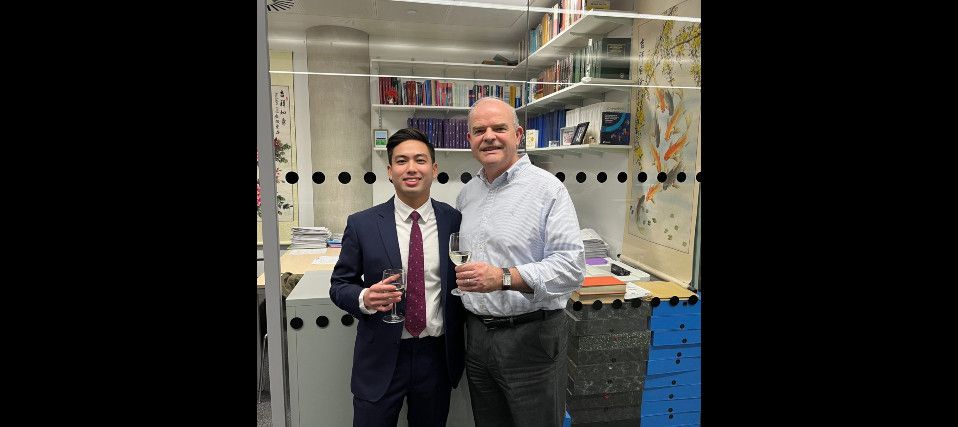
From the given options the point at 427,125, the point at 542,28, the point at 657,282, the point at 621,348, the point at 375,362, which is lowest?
the point at 621,348

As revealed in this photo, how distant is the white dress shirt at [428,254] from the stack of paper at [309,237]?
1.06 ft

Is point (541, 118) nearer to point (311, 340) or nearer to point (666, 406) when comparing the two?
point (311, 340)

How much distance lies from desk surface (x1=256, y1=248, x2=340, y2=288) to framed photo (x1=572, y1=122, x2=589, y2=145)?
0.98 metres

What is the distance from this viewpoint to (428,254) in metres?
1.53

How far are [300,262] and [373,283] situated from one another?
36 cm

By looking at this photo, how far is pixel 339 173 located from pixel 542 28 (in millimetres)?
915

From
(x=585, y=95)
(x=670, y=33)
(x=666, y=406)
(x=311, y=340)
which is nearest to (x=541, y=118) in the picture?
(x=585, y=95)

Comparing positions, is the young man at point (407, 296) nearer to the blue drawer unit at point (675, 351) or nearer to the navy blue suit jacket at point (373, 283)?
the navy blue suit jacket at point (373, 283)

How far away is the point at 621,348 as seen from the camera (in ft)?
6.56

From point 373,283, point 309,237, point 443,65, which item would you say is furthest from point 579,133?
point 309,237

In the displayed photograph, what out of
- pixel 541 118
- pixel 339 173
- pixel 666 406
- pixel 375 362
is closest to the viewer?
pixel 375 362

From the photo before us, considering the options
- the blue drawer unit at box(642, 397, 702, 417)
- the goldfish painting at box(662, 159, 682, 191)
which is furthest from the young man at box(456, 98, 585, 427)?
the blue drawer unit at box(642, 397, 702, 417)

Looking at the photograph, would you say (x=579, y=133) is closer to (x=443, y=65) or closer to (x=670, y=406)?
(x=443, y=65)

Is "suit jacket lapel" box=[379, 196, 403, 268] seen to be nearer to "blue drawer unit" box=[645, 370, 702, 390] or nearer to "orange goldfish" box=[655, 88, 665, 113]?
"orange goldfish" box=[655, 88, 665, 113]
